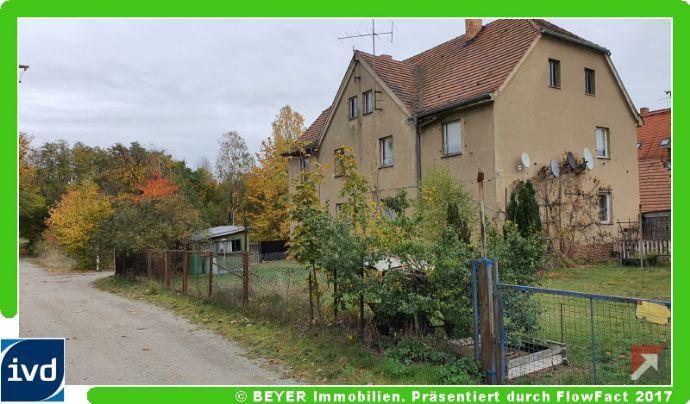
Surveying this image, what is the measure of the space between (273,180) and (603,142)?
67.6ft

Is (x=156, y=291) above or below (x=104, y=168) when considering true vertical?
below

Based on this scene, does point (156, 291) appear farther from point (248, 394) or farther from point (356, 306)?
point (248, 394)

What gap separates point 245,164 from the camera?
5244 cm

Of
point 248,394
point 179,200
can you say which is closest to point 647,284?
point 248,394

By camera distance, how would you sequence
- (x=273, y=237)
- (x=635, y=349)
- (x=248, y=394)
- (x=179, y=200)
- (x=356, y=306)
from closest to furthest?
(x=248, y=394) < (x=635, y=349) < (x=356, y=306) < (x=179, y=200) < (x=273, y=237)

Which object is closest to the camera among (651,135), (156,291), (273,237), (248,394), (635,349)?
(248,394)

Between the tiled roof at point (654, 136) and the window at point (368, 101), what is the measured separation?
14.4 metres

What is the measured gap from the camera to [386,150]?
2186cm

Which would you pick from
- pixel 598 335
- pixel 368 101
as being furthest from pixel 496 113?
pixel 598 335

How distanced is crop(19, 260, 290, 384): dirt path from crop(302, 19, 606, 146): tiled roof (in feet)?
39.6

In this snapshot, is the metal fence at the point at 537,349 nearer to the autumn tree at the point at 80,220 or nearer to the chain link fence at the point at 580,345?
the chain link fence at the point at 580,345

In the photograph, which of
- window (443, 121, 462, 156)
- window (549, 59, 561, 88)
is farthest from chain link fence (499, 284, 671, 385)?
window (549, 59, 561, 88)

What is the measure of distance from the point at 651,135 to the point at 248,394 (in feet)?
95.9

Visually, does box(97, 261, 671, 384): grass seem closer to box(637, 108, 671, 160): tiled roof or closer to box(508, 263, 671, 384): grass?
box(508, 263, 671, 384): grass
